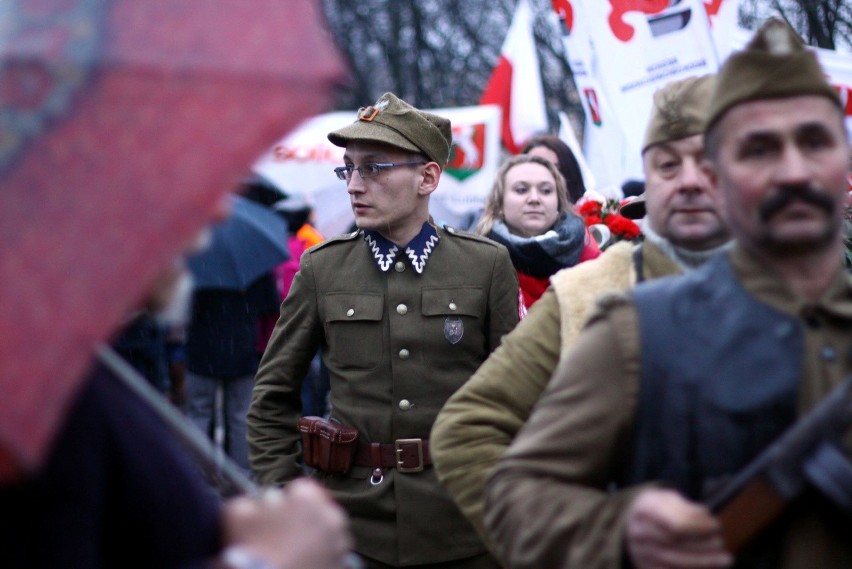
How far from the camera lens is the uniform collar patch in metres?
4.37

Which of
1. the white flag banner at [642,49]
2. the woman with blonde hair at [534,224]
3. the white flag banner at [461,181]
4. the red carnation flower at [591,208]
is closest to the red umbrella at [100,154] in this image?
the red carnation flower at [591,208]

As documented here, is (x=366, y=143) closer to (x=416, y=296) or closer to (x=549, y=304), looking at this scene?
(x=416, y=296)

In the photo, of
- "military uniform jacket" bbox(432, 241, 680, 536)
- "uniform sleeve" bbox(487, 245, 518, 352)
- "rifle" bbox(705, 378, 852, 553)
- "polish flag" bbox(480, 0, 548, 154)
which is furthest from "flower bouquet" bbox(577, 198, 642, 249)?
"polish flag" bbox(480, 0, 548, 154)

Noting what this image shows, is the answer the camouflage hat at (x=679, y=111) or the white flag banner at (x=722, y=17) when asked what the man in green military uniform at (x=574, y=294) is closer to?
the camouflage hat at (x=679, y=111)

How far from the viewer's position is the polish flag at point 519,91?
1178cm

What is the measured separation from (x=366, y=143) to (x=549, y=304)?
1.68 metres

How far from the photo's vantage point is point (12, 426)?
1.36 m

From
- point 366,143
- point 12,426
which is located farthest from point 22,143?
point 366,143

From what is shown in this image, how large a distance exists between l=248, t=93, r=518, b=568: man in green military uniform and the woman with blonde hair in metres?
1.15

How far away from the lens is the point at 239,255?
25.8 ft

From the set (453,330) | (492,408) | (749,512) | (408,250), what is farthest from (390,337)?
(749,512)

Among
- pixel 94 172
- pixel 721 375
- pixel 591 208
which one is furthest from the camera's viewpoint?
pixel 591 208

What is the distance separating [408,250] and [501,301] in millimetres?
422

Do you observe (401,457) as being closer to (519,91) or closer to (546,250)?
(546,250)
